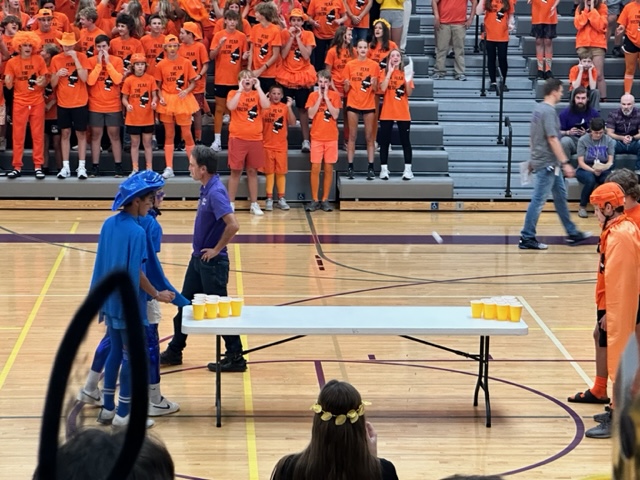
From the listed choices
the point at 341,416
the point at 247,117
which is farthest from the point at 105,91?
the point at 341,416

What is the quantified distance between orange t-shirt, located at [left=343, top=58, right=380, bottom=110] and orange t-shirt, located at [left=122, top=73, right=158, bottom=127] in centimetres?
287

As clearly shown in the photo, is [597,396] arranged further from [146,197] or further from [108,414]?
[108,414]

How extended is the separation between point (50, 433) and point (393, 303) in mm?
9725

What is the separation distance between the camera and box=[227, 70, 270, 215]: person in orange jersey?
14977 mm

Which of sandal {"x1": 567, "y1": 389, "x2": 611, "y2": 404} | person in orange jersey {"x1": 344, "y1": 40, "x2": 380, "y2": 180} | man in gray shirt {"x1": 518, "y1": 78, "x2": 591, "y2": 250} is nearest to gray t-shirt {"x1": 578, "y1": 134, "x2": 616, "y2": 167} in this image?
man in gray shirt {"x1": 518, "y1": 78, "x2": 591, "y2": 250}

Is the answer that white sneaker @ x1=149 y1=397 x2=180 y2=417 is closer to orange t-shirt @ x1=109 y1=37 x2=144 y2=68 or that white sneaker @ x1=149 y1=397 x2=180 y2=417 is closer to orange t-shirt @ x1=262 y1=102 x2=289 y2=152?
orange t-shirt @ x1=262 y1=102 x2=289 y2=152

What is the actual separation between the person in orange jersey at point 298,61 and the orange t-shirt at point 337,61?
283mm

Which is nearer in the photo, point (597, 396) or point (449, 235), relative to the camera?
point (597, 396)

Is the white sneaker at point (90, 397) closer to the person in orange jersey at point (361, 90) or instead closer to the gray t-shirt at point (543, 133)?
the gray t-shirt at point (543, 133)

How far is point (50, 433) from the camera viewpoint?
1.10 m

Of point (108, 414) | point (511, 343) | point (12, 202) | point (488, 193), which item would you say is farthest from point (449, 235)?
point (108, 414)

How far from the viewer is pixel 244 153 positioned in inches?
597

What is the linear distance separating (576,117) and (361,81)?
10.5 ft

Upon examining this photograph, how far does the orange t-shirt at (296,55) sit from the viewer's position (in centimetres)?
1591
